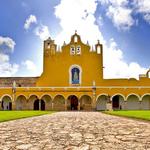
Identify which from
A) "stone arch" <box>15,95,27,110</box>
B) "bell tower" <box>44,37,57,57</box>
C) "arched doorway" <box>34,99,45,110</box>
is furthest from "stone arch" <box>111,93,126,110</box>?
"stone arch" <box>15,95,27,110</box>

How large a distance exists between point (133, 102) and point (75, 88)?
9.49m

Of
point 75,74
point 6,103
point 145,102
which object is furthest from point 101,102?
point 6,103

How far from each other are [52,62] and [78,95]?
8046mm

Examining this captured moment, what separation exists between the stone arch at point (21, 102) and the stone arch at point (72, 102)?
7.18 metres

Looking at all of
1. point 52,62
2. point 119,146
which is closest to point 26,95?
point 52,62

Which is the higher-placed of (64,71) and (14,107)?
(64,71)

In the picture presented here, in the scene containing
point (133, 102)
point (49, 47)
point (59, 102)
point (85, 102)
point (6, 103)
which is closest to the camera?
point (133, 102)

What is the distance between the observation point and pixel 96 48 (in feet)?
178

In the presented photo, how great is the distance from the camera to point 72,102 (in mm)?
51594

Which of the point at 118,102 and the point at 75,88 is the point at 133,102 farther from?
the point at 75,88

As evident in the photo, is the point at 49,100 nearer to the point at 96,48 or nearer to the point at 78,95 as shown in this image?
the point at 78,95

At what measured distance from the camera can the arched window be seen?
174ft

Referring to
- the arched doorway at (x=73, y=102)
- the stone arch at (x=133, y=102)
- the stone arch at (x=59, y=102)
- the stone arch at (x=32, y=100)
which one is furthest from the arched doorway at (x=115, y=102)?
the stone arch at (x=32, y=100)

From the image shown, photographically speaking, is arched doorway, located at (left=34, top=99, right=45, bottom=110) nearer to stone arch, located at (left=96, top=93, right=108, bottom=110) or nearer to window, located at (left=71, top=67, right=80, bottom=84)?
window, located at (left=71, top=67, right=80, bottom=84)
